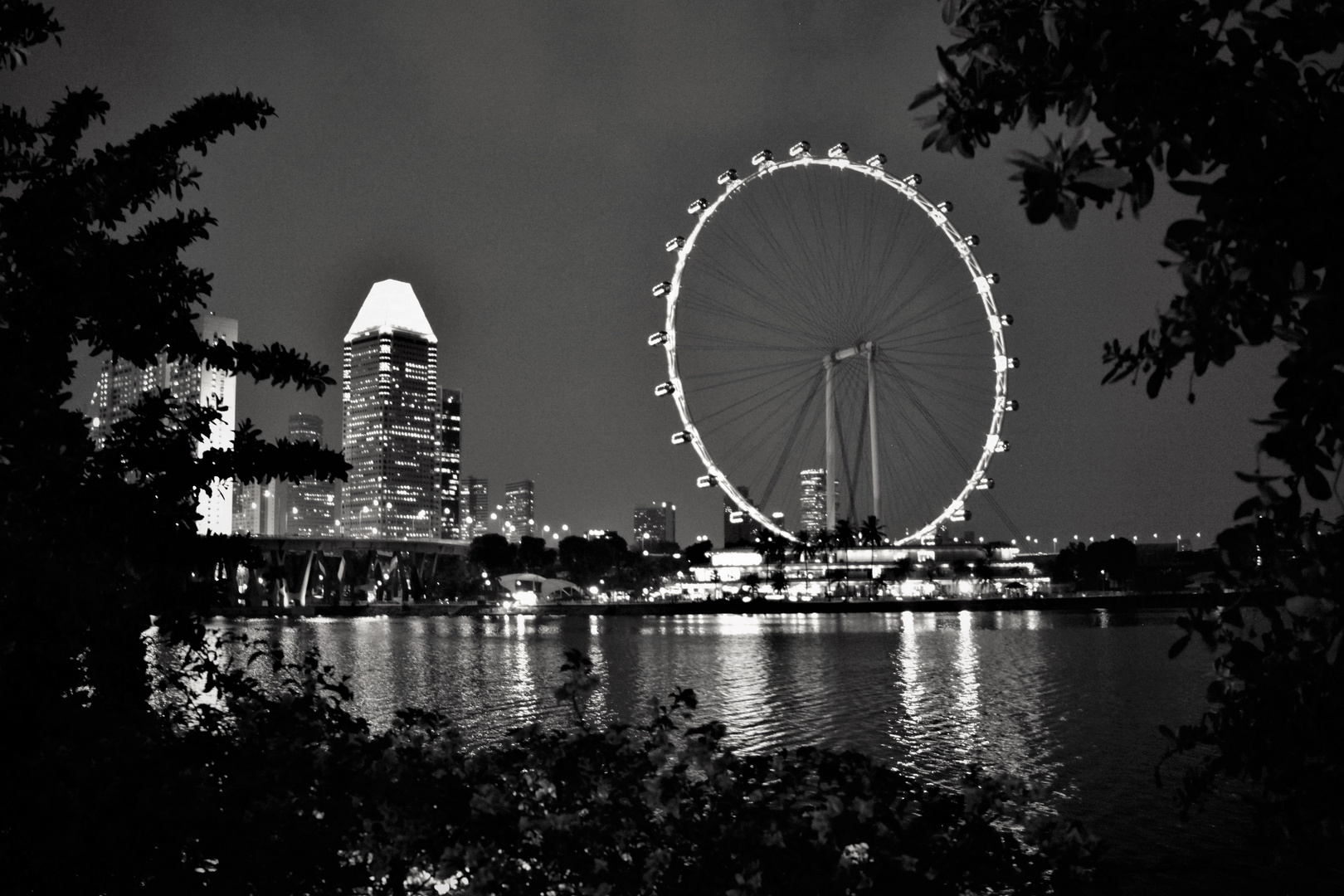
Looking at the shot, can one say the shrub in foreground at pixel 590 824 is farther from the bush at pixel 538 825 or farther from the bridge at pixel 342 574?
the bridge at pixel 342 574

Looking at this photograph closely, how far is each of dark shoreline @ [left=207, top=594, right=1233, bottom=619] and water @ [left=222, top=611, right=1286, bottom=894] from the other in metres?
70.0

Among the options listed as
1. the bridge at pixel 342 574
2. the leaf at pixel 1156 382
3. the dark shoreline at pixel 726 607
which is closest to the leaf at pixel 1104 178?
the leaf at pixel 1156 382

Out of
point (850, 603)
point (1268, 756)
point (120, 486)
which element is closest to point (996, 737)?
point (120, 486)

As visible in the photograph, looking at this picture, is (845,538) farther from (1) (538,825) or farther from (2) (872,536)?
(1) (538,825)

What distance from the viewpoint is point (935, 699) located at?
3491 centimetres

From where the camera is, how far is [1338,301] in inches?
111

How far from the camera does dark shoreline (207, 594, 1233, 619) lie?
146 metres

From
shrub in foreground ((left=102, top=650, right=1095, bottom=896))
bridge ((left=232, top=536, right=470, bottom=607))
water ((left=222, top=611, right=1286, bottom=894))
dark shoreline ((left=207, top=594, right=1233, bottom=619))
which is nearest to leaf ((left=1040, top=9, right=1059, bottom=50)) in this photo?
water ((left=222, top=611, right=1286, bottom=894))

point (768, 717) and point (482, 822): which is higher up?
point (482, 822)

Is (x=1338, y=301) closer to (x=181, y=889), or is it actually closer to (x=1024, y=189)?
(x=1024, y=189)

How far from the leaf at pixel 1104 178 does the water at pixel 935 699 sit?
8.09ft

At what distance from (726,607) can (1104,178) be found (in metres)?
146

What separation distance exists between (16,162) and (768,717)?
24.0 metres

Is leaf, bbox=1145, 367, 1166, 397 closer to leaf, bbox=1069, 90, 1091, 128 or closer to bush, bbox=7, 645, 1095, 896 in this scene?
leaf, bbox=1069, 90, 1091, 128
